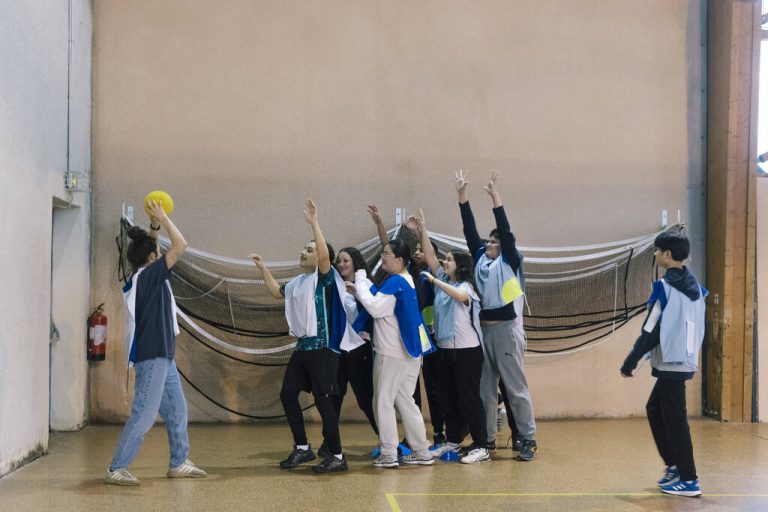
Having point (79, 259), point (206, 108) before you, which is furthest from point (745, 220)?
point (79, 259)

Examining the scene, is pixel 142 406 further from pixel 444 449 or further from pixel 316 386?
pixel 444 449

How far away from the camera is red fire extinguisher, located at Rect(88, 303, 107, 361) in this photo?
650 cm

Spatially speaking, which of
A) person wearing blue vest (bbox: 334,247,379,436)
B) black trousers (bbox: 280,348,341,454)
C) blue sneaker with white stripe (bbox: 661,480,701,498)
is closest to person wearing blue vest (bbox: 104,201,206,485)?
black trousers (bbox: 280,348,341,454)

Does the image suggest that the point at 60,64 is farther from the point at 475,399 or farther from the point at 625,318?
the point at 625,318

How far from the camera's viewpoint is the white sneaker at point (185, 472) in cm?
479

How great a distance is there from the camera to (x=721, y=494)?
4566 millimetres

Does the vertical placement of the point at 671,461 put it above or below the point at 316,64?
below

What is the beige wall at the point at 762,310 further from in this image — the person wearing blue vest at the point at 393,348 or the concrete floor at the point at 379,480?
the person wearing blue vest at the point at 393,348

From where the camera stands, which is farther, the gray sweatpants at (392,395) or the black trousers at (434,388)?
the black trousers at (434,388)

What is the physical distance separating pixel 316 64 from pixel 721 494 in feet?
14.7

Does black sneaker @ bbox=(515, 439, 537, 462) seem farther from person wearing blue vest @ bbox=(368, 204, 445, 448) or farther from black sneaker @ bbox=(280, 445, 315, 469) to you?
black sneaker @ bbox=(280, 445, 315, 469)

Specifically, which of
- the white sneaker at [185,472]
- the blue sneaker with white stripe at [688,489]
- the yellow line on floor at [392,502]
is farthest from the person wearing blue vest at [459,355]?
the white sneaker at [185,472]

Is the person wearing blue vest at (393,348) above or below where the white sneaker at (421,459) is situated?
above

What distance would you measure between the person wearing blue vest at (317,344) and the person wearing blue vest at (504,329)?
3.31 ft
